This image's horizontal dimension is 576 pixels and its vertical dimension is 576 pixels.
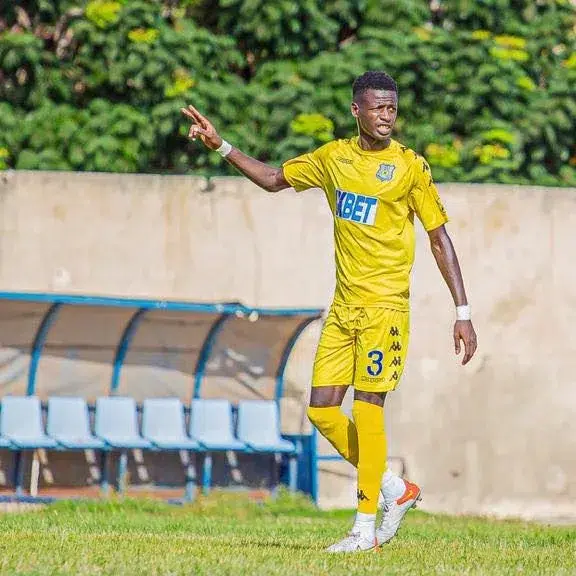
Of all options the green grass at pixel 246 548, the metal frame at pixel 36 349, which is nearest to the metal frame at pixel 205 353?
the metal frame at pixel 36 349

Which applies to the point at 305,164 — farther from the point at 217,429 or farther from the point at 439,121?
the point at 439,121

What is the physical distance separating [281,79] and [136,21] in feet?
5.34

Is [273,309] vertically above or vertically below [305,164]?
below

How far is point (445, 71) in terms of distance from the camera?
16.4m

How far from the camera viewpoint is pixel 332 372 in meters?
7.89

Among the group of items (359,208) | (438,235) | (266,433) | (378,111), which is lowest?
(266,433)

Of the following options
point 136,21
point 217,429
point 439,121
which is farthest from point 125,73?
point 217,429

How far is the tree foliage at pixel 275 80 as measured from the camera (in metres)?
15.7

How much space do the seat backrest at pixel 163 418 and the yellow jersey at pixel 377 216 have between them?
603 cm

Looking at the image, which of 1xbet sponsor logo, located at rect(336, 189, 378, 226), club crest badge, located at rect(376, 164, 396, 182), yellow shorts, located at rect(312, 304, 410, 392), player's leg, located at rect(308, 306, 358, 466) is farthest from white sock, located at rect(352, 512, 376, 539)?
club crest badge, located at rect(376, 164, 396, 182)

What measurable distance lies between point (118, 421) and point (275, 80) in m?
4.50

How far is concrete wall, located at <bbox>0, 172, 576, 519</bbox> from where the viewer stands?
13.9 m

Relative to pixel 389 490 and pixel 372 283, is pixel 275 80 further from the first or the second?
pixel 389 490

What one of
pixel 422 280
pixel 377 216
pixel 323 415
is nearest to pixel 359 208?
pixel 377 216
